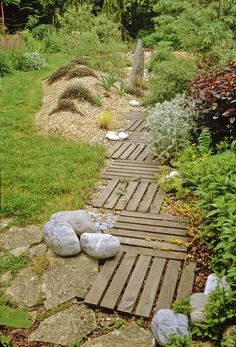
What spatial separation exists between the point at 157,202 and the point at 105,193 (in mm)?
700

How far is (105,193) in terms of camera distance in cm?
477

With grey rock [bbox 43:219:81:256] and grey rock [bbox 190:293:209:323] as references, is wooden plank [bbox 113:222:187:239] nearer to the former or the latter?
grey rock [bbox 43:219:81:256]

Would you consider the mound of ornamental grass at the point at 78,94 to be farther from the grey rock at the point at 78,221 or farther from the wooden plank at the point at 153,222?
the grey rock at the point at 78,221

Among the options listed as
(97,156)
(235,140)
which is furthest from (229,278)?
(97,156)

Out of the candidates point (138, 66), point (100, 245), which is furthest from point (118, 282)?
point (138, 66)

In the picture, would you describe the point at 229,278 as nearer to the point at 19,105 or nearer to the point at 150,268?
the point at 150,268

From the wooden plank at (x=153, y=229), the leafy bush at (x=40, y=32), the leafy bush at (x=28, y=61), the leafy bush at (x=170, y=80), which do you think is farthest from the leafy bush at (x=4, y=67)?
the wooden plank at (x=153, y=229)

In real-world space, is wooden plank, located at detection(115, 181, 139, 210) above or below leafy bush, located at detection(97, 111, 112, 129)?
above

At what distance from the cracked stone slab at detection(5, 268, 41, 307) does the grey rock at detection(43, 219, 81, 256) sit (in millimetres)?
318

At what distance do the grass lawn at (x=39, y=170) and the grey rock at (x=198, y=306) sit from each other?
1947 millimetres

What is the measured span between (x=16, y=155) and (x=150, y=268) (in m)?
3.20

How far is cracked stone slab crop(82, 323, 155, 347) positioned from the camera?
2.60 m

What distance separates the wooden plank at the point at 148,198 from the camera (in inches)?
173

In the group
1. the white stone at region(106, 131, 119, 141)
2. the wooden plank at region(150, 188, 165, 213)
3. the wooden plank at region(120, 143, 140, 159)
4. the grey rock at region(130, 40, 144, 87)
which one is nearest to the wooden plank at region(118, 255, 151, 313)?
the wooden plank at region(150, 188, 165, 213)
